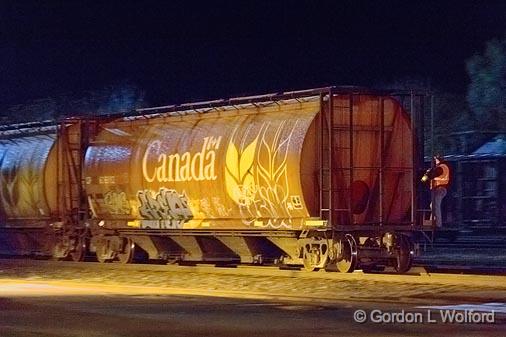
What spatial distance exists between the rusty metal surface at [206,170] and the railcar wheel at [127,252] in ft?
2.46

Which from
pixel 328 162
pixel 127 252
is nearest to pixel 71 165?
pixel 127 252

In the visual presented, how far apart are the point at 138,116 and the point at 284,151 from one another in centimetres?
678

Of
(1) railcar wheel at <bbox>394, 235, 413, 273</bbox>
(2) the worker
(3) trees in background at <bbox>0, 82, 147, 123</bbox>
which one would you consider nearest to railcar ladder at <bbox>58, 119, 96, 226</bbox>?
(1) railcar wheel at <bbox>394, 235, 413, 273</bbox>

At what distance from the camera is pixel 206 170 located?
80.8 feet

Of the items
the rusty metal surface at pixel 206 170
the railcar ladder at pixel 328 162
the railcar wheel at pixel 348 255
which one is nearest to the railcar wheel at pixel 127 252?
the rusty metal surface at pixel 206 170

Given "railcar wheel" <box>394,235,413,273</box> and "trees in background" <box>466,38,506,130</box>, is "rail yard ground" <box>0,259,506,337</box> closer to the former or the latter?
"railcar wheel" <box>394,235,413,273</box>

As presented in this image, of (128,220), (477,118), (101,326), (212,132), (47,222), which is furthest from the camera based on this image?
(477,118)

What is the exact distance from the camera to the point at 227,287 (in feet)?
67.8

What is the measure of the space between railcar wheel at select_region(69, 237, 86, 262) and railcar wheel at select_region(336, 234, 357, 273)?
29.5 ft

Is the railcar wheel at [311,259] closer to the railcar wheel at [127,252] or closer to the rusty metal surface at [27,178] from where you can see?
the railcar wheel at [127,252]

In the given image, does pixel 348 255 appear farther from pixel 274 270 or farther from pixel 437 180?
pixel 437 180

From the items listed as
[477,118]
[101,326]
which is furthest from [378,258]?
[477,118]

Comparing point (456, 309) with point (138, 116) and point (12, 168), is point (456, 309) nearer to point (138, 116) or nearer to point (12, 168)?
point (138, 116)

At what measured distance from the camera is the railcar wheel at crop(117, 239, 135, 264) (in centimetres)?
2755
